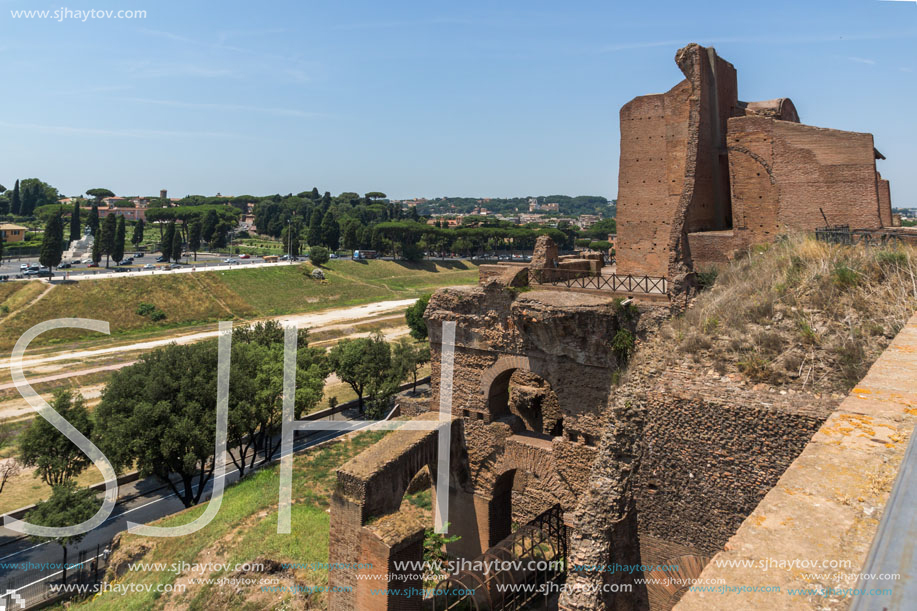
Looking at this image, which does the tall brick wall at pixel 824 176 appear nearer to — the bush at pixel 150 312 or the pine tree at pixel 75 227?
the bush at pixel 150 312

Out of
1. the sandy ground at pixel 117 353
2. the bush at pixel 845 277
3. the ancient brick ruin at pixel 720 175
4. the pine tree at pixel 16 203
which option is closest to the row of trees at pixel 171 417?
the sandy ground at pixel 117 353

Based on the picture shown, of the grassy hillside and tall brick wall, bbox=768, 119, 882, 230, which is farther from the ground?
tall brick wall, bbox=768, 119, 882, 230

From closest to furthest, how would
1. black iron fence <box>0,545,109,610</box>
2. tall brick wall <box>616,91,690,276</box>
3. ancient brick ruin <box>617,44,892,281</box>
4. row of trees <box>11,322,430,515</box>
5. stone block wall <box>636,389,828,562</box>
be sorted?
stone block wall <box>636,389,828,562</box> < black iron fence <box>0,545,109,610</box> < ancient brick ruin <box>617,44,892,281</box> < row of trees <box>11,322,430,515</box> < tall brick wall <box>616,91,690,276</box>

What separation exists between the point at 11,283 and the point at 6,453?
30.3 meters

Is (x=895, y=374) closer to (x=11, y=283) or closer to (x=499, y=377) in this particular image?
(x=499, y=377)

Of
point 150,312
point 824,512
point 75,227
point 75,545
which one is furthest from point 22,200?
point 824,512

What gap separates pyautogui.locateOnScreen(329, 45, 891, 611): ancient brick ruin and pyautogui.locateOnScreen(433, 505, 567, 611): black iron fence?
2.06ft

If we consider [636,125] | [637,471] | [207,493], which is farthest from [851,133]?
[207,493]

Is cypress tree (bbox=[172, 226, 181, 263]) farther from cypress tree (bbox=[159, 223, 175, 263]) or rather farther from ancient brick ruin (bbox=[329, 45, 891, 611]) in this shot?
ancient brick ruin (bbox=[329, 45, 891, 611])

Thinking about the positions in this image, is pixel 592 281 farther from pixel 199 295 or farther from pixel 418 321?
pixel 199 295

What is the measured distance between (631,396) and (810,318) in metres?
2.94

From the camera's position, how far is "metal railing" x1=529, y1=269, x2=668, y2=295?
55.9 ft

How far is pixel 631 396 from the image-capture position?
8961mm

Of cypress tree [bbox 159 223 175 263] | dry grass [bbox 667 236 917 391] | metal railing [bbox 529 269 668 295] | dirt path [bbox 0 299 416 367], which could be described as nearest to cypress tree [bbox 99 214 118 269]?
cypress tree [bbox 159 223 175 263]
